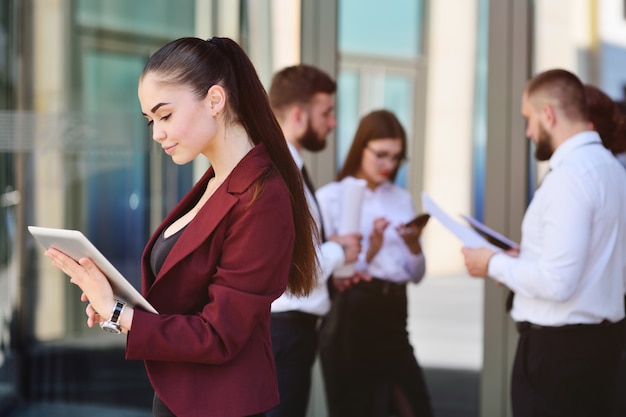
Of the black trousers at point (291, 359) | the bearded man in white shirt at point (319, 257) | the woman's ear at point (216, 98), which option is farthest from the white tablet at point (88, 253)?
the black trousers at point (291, 359)

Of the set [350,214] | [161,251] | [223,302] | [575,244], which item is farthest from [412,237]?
[223,302]

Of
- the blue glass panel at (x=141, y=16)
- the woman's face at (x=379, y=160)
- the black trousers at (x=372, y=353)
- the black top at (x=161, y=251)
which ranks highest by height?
the blue glass panel at (x=141, y=16)

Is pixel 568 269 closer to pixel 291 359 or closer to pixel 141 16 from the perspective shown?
pixel 291 359

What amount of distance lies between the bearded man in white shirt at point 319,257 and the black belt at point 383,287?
0.49m

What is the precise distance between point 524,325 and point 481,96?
121 cm

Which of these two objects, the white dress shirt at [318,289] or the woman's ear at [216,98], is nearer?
the woman's ear at [216,98]

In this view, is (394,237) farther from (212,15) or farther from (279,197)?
(279,197)

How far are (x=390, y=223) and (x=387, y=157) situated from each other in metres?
0.29

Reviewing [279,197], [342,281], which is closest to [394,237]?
[342,281]

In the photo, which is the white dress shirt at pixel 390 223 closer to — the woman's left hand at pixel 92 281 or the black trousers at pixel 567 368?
the black trousers at pixel 567 368

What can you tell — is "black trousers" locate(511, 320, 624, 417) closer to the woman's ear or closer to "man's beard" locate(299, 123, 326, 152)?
"man's beard" locate(299, 123, 326, 152)

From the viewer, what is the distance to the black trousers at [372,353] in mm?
4129

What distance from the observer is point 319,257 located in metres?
3.30

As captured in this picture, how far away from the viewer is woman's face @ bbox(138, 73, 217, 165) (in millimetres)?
1946
